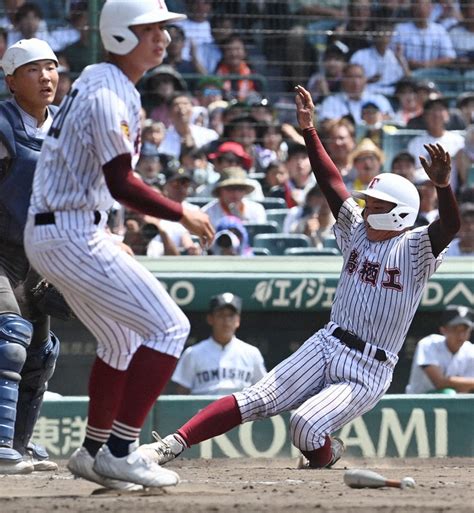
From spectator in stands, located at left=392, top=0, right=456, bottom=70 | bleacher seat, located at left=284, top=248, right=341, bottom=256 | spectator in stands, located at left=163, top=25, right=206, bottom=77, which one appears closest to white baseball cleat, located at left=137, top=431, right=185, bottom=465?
bleacher seat, located at left=284, top=248, right=341, bottom=256

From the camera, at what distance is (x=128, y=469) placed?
4484 millimetres

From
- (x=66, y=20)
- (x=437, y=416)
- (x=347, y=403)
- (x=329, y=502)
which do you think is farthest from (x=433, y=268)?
(x=66, y=20)

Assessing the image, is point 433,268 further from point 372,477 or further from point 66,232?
point 66,232

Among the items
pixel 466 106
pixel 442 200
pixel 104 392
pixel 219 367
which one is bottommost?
pixel 219 367

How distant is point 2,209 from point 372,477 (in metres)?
2.10

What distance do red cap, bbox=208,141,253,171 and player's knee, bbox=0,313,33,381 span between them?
500 cm

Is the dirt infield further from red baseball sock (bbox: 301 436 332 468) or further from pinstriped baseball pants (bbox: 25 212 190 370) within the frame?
pinstriped baseball pants (bbox: 25 212 190 370)

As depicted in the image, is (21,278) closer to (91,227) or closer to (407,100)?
(91,227)

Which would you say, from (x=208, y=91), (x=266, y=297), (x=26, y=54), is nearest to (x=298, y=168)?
(x=208, y=91)

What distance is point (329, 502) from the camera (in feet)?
14.3

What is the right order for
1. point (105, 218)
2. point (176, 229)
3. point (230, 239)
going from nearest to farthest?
point (105, 218) < point (230, 239) < point (176, 229)

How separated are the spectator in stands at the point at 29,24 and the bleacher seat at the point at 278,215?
7.13 feet

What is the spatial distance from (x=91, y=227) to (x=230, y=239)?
15.4ft

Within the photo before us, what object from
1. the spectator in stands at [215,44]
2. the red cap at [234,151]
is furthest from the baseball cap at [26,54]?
the red cap at [234,151]
